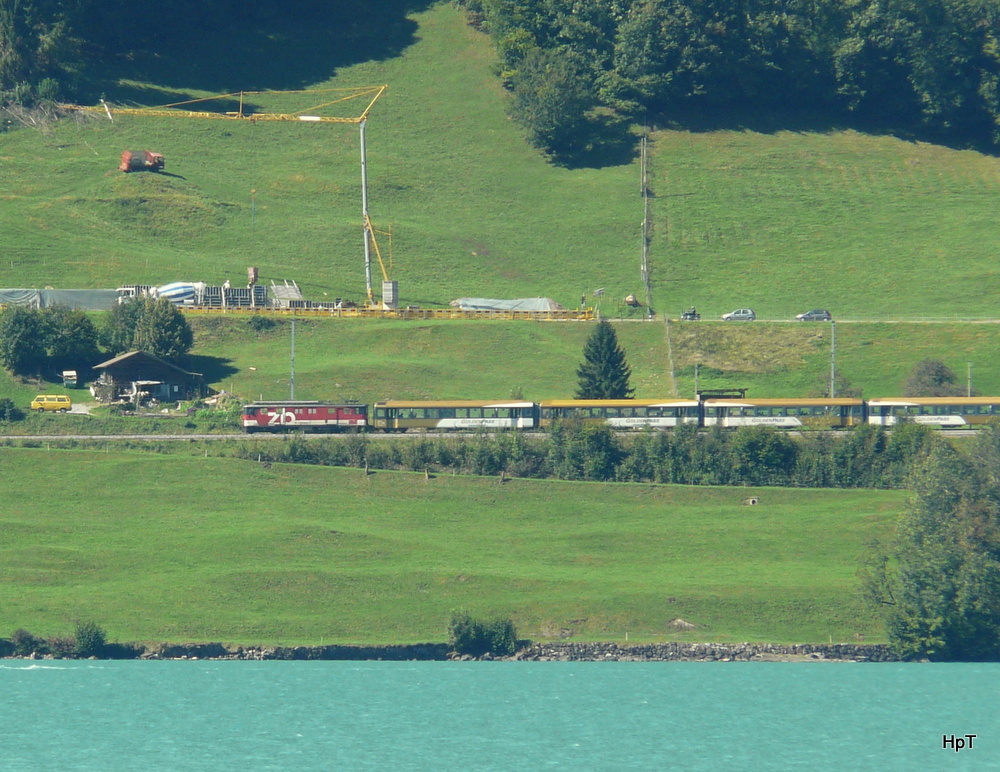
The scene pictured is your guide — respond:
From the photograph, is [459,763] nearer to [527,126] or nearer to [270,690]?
[270,690]

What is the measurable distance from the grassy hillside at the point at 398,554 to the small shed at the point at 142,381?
14.9 m

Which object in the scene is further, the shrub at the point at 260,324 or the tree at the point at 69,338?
the shrub at the point at 260,324

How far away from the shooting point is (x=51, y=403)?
358 feet

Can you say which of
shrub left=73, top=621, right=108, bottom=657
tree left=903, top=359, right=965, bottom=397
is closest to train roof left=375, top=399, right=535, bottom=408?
tree left=903, top=359, right=965, bottom=397

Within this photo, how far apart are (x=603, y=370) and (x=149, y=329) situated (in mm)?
33928

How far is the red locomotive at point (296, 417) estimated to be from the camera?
341 ft

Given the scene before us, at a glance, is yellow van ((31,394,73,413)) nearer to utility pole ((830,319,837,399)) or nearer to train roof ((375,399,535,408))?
train roof ((375,399,535,408))

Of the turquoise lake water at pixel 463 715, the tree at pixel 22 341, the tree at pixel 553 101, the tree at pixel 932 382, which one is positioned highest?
the tree at pixel 553 101

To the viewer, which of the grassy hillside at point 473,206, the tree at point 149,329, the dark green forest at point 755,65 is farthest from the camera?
the dark green forest at point 755,65

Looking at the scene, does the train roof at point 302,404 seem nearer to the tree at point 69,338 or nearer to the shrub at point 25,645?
the tree at point 69,338

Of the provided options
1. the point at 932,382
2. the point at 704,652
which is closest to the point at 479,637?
the point at 704,652

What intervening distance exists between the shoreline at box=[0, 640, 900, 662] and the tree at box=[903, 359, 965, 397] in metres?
40.9

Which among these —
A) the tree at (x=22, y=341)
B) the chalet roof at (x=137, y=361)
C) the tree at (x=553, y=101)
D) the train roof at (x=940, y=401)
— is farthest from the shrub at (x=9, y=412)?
the tree at (x=553, y=101)

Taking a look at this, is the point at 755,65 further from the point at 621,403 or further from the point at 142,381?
the point at 142,381
